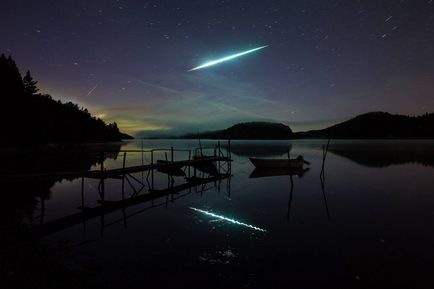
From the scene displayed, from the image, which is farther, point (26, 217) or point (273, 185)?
point (273, 185)

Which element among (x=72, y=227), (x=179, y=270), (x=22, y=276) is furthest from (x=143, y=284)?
(x=72, y=227)

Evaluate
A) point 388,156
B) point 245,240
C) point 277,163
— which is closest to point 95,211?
point 245,240

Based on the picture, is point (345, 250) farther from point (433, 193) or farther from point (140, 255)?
point (433, 193)

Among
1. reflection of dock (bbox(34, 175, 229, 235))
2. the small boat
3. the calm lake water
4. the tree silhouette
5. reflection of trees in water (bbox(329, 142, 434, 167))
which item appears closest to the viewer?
the calm lake water

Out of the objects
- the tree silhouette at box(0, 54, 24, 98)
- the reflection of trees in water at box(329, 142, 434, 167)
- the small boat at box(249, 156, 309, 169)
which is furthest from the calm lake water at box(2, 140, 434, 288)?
the reflection of trees in water at box(329, 142, 434, 167)

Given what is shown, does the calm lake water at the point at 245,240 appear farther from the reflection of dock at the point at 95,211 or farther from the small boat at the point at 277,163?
the small boat at the point at 277,163

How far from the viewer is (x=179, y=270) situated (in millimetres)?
9656

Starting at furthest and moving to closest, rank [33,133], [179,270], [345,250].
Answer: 1. [33,133]
2. [345,250]
3. [179,270]

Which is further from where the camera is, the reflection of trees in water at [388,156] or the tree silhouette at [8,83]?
the reflection of trees in water at [388,156]

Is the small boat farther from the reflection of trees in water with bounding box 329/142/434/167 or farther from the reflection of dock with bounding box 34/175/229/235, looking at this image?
the reflection of trees in water with bounding box 329/142/434/167

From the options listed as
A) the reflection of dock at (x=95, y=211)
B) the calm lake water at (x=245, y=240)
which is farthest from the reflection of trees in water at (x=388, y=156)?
the reflection of dock at (x=95, y=211)

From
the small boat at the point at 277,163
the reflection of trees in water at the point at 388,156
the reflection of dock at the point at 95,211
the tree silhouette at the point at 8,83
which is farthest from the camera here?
the reflection of trees in water at the point at 388,156

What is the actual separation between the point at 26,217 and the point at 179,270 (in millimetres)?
11633

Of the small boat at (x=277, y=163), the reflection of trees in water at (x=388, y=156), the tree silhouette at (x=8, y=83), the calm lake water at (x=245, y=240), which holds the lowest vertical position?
the reflection of trees in water at (x=388, y=156)
